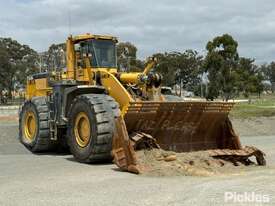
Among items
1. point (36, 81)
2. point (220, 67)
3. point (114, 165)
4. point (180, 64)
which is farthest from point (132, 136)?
point (180, 64)

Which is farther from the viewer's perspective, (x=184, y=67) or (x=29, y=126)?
(x=184, y=67)

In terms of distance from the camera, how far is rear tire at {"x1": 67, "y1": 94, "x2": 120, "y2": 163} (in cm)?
1442

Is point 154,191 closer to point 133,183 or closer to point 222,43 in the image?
point 133,183

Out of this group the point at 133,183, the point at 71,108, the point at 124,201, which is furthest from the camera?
the point at 71,108

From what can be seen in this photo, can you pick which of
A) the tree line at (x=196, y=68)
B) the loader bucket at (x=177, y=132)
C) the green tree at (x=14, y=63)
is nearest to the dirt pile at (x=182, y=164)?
the loader bucket at (x=177, y=132)

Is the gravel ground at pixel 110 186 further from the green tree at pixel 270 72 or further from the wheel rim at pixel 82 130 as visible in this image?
the green tree at pixel 270 72

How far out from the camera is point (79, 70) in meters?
17.4

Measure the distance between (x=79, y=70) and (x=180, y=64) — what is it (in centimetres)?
5285

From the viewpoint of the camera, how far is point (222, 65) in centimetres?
5722

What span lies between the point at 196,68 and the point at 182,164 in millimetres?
56857

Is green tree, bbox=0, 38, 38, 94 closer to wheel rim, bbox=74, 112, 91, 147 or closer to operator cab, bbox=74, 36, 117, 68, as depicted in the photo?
operator cab, bbox=74, 36, 117, 68

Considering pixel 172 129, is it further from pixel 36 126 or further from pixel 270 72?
pixel 270 72

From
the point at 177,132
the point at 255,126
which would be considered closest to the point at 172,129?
the point at 177,132

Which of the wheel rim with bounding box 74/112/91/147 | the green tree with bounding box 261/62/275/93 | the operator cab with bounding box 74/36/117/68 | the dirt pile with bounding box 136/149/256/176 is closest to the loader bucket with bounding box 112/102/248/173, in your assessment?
the dirt pile with bounding box 136/149/256/176
